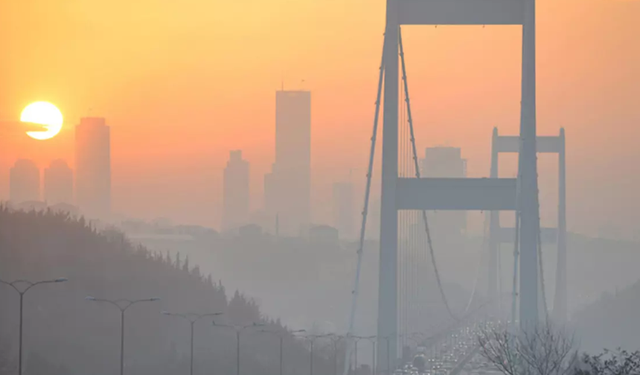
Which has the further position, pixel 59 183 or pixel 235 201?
pixel 235 201

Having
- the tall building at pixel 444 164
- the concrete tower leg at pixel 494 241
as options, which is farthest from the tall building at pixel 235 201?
the concrete tower leg at pixel 494 241

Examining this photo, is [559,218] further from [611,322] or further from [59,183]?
[59,183]

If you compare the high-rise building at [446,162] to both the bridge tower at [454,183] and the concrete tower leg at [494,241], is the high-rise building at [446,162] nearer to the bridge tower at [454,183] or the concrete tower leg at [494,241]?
the concrete tower leg at [494,241]

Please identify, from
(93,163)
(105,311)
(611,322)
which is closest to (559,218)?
(105,311)

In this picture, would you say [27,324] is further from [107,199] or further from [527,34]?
[107,199]

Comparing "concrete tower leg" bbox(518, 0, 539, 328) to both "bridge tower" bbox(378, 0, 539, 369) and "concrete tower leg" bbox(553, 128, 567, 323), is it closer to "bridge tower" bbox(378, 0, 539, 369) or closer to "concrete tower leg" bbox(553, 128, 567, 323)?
"bridge tower" bbox(378, 0, 539, 369)

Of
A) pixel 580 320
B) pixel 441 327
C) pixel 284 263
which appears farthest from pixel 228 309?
pixel 284 263
